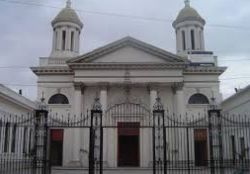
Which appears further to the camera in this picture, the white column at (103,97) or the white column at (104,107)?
the white column at (103,97)

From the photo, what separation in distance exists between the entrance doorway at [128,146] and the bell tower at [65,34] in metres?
10.3

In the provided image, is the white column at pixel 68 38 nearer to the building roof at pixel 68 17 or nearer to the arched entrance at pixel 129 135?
the building roof at pixel 68 17

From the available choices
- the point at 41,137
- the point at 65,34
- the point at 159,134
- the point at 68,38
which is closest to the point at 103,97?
the point at 68,38

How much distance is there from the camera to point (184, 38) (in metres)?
37.6

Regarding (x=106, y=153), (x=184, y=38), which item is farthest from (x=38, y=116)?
(x=184, y=38)

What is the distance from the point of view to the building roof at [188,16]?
1475 inches

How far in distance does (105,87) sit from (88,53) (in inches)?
138

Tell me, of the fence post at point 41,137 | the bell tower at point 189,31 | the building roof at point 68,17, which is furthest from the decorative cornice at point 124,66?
the fence post at point 41,137

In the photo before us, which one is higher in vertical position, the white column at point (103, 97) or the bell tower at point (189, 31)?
the bell tower at point (189, 31)

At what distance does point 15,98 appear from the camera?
26.8m

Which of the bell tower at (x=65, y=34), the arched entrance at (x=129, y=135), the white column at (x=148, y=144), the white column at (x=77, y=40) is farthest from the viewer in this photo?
the white column at (x=77, y=40)

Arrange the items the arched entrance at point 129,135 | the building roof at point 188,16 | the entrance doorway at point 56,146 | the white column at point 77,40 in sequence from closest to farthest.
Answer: the arched entrance at point 129,135 < the entrance doorway at point 56,146 < the building roof at point 188,16 < the white column at point 77,40

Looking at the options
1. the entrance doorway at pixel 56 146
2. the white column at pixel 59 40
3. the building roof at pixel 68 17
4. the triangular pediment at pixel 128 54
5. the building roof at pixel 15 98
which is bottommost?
the entrance doorway at pixel 56 146

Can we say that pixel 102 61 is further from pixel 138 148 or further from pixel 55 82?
pixel 138 148
